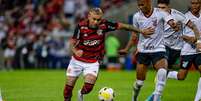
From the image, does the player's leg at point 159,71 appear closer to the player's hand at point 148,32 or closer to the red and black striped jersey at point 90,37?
the player's hand at point 148,32

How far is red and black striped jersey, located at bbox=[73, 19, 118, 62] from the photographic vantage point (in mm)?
15867

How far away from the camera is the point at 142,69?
55.4ft

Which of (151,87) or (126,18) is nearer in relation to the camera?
(151,87)

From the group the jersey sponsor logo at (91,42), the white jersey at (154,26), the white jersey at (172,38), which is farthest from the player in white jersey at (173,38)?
the jersey sponsor logo at (91,42)

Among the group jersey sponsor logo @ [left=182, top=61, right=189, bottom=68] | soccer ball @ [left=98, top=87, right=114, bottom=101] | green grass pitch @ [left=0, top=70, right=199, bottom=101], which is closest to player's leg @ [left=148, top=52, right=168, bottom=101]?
soccer ball @ [left=98, top=87, right=114, bottom=101]

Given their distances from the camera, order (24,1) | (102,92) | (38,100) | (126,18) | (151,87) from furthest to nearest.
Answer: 1. (24,1)
2. (126,18)
3. (151,87)
4. (38,100)
5. (102,92)

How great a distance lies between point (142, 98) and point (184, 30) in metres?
2.83

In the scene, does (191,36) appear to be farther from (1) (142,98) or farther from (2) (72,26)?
(2) (72,26)

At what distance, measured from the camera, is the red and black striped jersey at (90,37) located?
1587 cm

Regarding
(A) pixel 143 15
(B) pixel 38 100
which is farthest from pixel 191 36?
(B) pixel 38 100

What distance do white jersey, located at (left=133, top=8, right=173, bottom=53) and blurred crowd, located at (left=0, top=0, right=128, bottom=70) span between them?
22257mm

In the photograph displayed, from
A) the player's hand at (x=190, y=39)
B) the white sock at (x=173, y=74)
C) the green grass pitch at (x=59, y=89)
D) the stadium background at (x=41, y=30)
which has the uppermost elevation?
the player's hand at (x=190, y=39)

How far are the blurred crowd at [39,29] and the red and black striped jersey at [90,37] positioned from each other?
22.5 meters

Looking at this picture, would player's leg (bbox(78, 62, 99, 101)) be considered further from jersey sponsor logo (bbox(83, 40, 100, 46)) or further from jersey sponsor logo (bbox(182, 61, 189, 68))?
jersey sponsor logo (bbox(182, 61, 189, 68))
